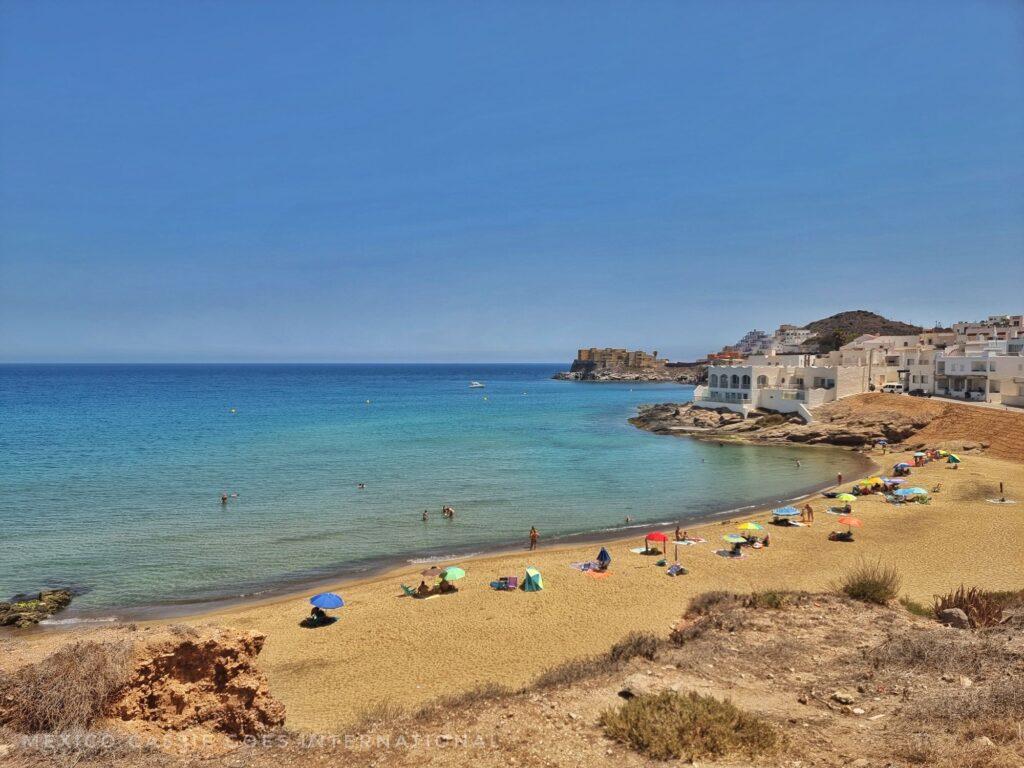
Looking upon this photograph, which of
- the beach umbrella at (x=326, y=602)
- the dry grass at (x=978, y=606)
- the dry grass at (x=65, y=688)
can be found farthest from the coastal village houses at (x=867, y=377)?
the dry grass at (x=65, y=688)

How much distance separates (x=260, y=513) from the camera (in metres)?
31.4

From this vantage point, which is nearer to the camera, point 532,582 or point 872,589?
point 872,589

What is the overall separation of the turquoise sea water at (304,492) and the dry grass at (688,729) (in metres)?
17.5

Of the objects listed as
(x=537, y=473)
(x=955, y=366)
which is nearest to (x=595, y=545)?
(x=537, y=473)

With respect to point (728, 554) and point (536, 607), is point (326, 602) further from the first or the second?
point (728, 554)

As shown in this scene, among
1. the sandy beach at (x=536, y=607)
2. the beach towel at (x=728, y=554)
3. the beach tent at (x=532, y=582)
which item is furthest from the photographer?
the beach towel at (x=728, y=554)

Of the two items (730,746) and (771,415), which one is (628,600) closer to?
(730,746)

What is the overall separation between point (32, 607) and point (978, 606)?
93.5 ft

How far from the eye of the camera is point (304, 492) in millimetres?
36188

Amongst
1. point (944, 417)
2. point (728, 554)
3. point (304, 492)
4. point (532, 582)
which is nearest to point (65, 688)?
point (532, 582)

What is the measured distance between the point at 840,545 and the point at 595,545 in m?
10.7

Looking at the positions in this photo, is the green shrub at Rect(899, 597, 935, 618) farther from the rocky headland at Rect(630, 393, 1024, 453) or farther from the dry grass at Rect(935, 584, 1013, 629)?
the rocky headland at Rect(630, 393, 1024, 453)

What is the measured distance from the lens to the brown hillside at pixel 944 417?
45.2 meters

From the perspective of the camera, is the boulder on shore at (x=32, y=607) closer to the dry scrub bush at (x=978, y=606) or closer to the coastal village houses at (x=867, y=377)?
the dry scrub bush at (x=978, y=606)
